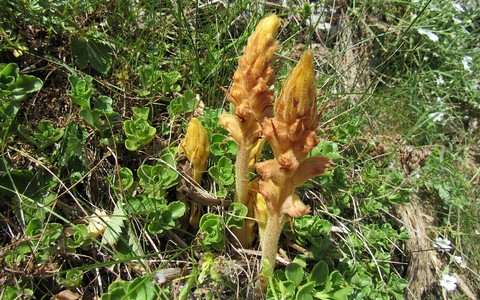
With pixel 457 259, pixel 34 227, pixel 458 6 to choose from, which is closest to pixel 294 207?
pixel 34 227

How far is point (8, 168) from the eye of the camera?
7.06ft

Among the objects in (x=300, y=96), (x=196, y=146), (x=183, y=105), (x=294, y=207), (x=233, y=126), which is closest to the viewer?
(x=300, y=96)

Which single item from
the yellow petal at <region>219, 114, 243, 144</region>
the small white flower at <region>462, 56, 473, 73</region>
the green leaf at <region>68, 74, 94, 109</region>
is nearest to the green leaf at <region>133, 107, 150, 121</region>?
the green leaf at <region>68, 74, 94, 109</region>

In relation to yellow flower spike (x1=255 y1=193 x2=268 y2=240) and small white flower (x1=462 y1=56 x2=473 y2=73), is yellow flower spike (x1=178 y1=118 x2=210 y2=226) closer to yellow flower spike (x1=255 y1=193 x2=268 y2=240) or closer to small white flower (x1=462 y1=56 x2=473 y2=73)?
yellow flower spike (x1=255 y1=193 x2=268 y2=240)

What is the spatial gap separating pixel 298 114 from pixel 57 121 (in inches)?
57.7

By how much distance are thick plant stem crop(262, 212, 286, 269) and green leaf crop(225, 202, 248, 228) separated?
0.19m

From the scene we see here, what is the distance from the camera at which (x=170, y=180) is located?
216cm

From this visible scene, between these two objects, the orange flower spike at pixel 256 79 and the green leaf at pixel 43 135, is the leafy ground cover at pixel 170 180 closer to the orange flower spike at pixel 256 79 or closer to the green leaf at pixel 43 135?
the green leaf at pixel 43 135

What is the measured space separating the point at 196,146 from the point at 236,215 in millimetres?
359

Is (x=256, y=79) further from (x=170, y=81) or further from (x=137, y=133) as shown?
(x=170, y=81)

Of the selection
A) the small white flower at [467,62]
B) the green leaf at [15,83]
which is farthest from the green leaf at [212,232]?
the small white flower at [467,62]

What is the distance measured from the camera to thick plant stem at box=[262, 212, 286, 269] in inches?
71.4

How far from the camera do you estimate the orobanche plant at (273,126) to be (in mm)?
1420

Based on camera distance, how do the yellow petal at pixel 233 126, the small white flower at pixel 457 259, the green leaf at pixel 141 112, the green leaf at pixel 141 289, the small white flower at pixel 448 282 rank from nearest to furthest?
the green leaf at pixel 141 289 → the yellow petal at pixel 233 126 → the green leaf at pixel 141 112 → the small white flower at pixel 448 282 → the small white flower at pixel 457 259
